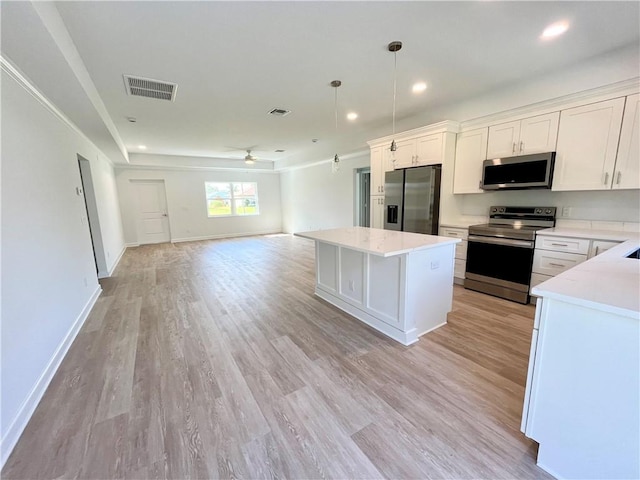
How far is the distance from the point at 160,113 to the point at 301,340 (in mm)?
3871

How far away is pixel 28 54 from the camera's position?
5.92ft

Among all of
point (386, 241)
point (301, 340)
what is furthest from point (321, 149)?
point (301, 340)

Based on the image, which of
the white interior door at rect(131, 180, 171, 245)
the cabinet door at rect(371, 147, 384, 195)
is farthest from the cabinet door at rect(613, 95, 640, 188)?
the white interior door at rect(131, 180, 171, 245)

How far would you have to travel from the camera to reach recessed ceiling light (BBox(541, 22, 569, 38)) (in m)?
2.13

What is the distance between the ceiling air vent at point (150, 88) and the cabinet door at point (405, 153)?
325 cm

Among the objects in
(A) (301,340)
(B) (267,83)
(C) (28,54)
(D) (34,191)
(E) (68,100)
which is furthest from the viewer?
(B) (267,83)

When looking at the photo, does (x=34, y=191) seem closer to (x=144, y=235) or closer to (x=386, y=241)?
(x=386, y=241)

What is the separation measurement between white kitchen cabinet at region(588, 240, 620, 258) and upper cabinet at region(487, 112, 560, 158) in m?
1.14

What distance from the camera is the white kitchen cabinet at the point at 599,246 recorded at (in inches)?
98.9

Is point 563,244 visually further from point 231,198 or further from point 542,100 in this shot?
point 231,198

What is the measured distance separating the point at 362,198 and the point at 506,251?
12.5ft

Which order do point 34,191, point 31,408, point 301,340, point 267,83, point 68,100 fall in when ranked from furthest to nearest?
point 267,83, point 68,100, point 301,340, point 34,191, point 31,408

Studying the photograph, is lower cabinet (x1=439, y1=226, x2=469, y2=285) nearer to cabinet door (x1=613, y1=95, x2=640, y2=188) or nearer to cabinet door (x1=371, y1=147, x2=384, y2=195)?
cabinet door (x1=371, y1=147, x2=384, y2=195)

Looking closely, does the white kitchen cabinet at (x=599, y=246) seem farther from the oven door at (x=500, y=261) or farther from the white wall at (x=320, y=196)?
the white wall at (x=320, y=196)
